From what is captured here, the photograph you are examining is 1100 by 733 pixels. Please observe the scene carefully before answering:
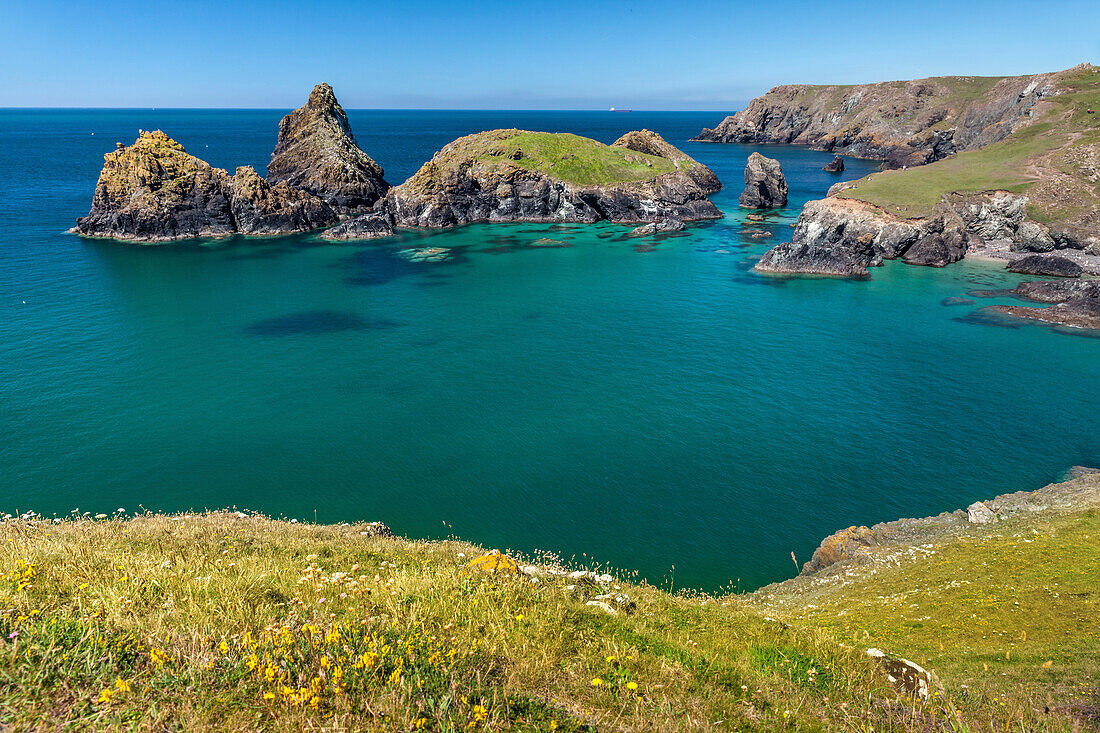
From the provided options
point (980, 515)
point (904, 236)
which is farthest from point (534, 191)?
point (980, 515)

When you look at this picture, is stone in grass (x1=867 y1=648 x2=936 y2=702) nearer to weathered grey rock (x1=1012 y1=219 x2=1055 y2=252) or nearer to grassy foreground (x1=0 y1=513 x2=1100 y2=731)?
grassy foreground (x1=0 y1=513 x2=1100 y2=731)

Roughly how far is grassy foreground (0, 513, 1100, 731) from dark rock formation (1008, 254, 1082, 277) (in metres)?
70.6

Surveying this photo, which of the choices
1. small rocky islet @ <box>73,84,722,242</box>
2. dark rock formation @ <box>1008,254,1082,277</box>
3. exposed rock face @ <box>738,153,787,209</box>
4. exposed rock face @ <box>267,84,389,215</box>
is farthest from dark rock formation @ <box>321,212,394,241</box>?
dark rock formation @ <box>1008,254,1082,277</box>

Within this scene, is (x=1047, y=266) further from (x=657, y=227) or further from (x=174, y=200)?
(x=174, y=200)

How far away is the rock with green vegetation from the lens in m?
102

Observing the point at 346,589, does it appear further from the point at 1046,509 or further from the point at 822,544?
the point at 1046,509

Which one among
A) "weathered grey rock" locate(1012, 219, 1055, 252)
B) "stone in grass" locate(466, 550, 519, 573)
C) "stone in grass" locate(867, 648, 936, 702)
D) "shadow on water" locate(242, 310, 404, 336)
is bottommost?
"shadow on water" locate(242, 310, 404, 336)

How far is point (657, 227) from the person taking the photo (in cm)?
9694

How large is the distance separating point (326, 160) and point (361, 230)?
32.0 meters

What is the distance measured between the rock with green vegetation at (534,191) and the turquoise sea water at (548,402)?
3383cm

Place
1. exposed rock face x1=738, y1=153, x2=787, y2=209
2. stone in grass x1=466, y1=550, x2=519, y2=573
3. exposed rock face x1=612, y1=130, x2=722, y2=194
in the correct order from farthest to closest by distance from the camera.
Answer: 1. exposed rock face x1=612, y1=130, x2=722, y2=194
2. exposed rock face x1=738, y1=153, x2=787, y2=209
3. stone in grass x1=466, y1=550, x2=519, y2=573

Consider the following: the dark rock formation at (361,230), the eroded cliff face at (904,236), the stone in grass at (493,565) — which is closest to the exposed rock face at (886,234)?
the eroded cliff face at (904,236)

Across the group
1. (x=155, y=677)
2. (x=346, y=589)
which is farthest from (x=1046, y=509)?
(x=155, y=677)

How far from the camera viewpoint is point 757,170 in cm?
10944
